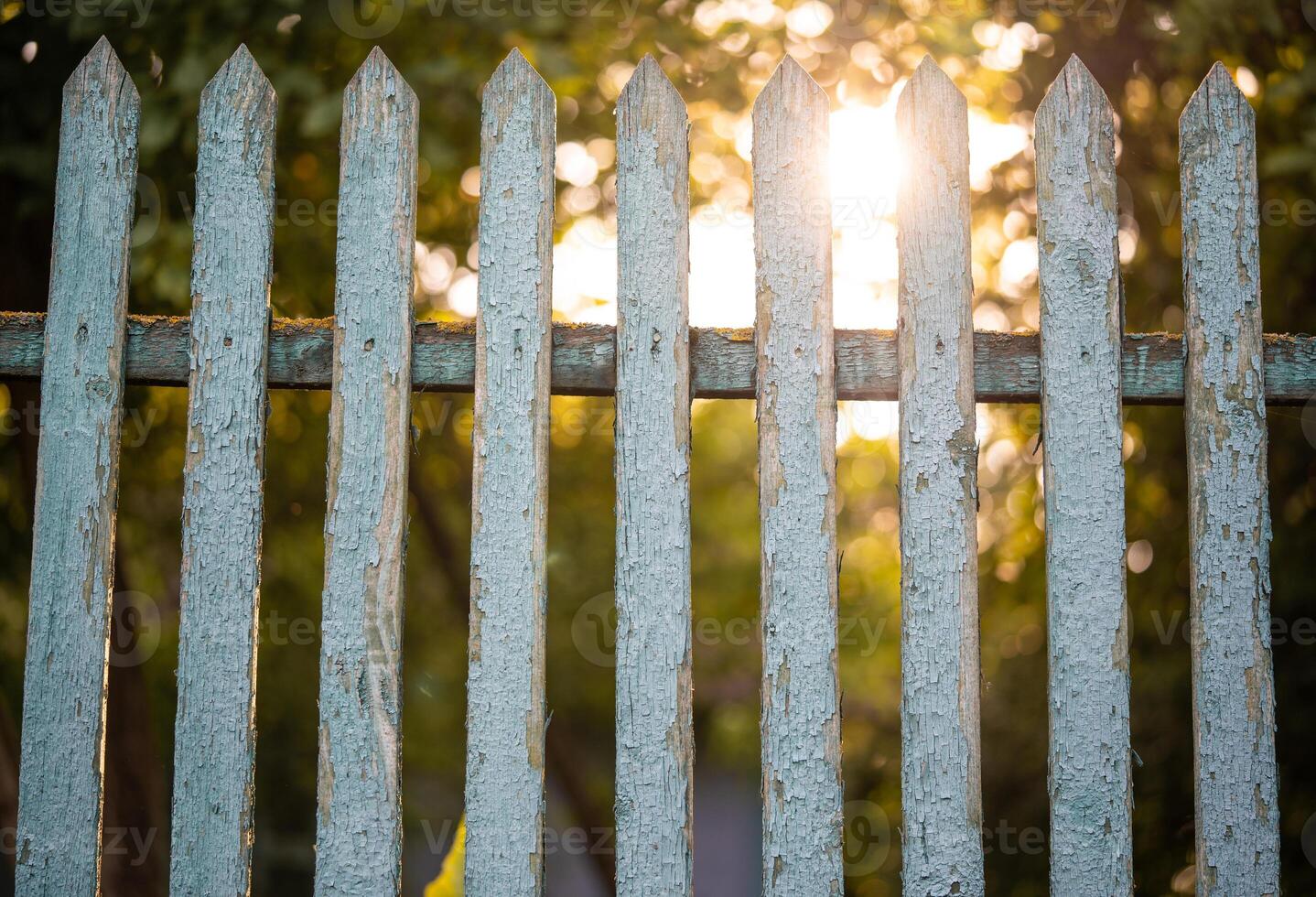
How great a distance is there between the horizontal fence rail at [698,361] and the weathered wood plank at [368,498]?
0.07 m

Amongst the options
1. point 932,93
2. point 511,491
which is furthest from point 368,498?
point 932,93

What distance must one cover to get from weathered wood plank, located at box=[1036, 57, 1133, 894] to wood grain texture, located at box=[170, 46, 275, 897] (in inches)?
53.0

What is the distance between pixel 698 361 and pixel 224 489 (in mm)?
840

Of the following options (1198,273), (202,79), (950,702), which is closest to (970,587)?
(950,702)

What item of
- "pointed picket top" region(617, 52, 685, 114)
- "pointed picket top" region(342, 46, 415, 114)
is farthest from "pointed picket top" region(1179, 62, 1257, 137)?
"pointed picket top" region(342, 46, 415, 114)

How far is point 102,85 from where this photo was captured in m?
1.73

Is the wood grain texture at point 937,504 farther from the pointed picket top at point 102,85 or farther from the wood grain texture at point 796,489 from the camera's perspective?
the pointed picket top at point 102,85

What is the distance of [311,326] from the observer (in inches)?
66.1

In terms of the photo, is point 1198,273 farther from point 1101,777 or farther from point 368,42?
point 368,42

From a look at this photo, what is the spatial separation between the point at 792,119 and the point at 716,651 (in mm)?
3930

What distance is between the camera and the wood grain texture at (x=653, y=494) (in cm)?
155

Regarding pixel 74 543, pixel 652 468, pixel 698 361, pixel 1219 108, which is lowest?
pixel 74 543

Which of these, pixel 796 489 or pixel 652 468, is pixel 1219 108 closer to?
pixel 796 489

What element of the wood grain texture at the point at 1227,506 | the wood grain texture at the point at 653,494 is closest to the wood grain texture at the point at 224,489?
the wood grain texture at the point at 653,494
